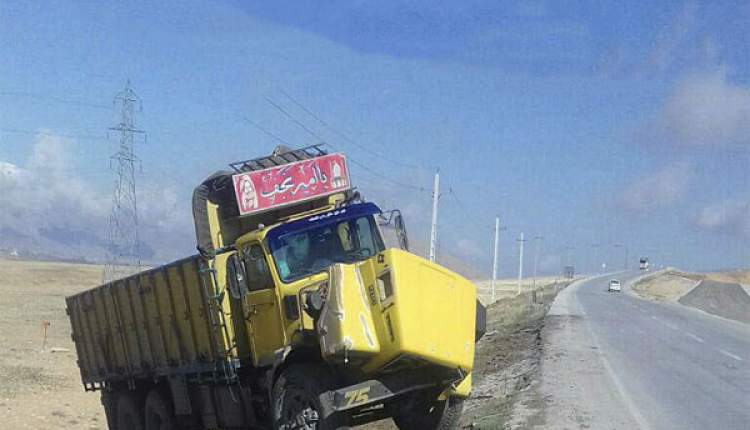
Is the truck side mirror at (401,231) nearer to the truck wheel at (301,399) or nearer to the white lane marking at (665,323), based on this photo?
the truck wheel at (301,399)

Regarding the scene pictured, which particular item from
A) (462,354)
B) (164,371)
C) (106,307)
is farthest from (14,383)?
(462,354)

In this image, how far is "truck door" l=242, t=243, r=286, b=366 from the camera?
32.3 feet

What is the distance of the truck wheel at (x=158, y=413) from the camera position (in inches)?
516

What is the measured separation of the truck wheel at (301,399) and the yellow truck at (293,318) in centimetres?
2

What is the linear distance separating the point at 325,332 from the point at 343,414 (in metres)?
0.92

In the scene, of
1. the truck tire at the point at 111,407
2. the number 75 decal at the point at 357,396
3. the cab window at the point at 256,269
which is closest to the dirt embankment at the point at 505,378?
the number 75 decal at the point at 357,396

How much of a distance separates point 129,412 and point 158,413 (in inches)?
50.0

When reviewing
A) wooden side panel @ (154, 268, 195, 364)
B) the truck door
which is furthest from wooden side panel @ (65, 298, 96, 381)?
the truck door

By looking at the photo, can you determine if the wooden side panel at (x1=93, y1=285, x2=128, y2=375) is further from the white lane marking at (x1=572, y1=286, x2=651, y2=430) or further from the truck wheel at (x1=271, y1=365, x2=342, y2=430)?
the white lane marking at (x1=572, y1=286, x2=651, y2=430)

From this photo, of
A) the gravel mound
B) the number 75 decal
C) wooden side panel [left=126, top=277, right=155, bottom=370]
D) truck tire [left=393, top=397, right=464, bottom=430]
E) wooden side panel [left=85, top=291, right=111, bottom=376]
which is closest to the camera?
the number 75 decal

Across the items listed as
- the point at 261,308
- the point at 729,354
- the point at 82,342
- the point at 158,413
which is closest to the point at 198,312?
the point at 261,308

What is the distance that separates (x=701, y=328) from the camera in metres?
33.6

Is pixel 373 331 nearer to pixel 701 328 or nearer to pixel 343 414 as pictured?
pixel 343 414

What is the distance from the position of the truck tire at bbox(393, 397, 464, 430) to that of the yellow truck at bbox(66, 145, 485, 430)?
16 millimetres
